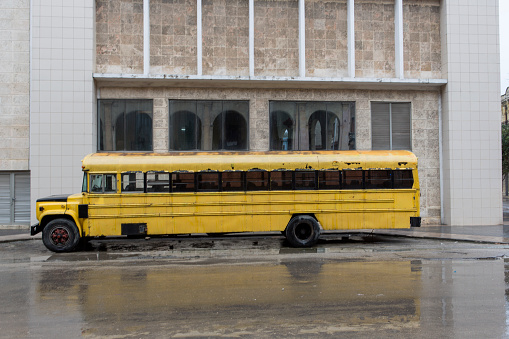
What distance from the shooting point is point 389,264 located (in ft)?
35.0

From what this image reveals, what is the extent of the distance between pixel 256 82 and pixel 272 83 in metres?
0.74

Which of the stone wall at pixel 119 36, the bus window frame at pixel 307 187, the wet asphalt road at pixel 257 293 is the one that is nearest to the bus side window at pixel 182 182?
the wet asphalt road at pixel 257 293

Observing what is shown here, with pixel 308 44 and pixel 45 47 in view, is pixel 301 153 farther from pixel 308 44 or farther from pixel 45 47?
pixel 45 47

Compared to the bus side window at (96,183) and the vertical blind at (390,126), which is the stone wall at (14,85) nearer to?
the bus side window at (96,183)

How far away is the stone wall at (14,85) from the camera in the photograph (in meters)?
19.1

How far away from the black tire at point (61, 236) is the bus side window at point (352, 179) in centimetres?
866

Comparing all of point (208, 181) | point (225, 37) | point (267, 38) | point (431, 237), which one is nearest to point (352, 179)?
point (431, 237)

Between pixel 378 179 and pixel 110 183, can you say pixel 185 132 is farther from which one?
pixel 378 179

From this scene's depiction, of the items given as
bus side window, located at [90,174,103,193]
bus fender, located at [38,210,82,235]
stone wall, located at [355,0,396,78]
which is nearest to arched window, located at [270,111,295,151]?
stone wall, located at [355,0,396,78]

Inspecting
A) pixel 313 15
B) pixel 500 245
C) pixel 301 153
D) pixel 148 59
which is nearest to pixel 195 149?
pixel 148 59

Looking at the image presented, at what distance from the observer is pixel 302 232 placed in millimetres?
14016

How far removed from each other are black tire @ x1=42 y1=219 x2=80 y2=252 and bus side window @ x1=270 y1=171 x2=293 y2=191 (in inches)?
249

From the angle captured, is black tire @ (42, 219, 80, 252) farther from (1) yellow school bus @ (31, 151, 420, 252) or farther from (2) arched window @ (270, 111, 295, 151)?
(2) arched window @ (270, 111, 295, 151)

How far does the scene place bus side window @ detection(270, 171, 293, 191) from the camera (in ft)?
45.7
